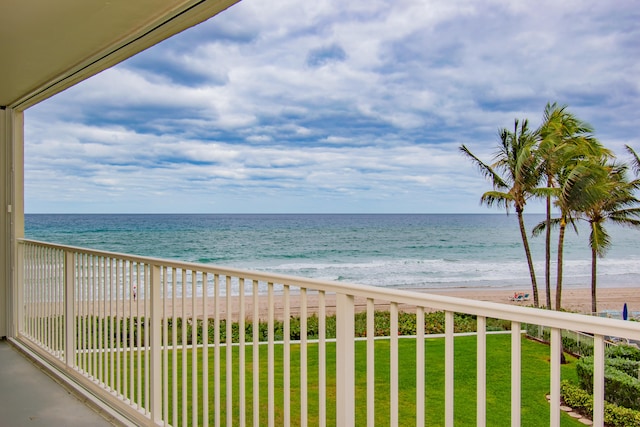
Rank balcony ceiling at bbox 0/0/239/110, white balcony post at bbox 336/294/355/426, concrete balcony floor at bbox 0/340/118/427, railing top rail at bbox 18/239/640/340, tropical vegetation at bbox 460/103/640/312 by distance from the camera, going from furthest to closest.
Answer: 1. tropical vegetation at bbox 460/103/640/312
2. concrete balcony floor at bbox 0/340/118/427
3. balcony ceiling at bbox 0/0/239/110
4. white balcony post at bbox 336/294/355/426
5. railing top rail at bbox 18/239/640/340

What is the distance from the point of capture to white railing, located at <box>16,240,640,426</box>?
3.76 feet

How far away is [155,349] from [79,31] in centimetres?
171

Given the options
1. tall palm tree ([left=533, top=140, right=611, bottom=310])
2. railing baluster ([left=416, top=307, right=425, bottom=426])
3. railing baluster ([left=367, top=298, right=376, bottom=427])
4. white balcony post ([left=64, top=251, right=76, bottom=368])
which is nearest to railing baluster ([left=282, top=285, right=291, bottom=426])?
railing baluster ([left=367, top=298, right=376, bottom=427])

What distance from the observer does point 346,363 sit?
1.54 m

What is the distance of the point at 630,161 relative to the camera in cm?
2294

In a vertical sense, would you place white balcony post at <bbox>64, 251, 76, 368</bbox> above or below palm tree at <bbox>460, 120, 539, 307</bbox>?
below

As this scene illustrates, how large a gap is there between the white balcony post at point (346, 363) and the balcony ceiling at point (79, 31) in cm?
153

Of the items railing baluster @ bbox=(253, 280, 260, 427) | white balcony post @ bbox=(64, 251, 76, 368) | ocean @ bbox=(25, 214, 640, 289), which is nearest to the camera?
railing baluster @ bbox=(253, 280, 260, 427)

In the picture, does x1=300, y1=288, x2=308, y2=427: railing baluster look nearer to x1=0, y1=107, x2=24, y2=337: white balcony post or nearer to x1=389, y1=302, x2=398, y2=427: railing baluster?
x1=389, y1=302, x2=398, y2=427: railing baluster

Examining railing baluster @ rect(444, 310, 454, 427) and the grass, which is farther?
the grass

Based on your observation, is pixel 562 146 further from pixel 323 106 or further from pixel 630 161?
pixel 323 106

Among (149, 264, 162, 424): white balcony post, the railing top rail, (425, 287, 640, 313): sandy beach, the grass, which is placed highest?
the railing top rail

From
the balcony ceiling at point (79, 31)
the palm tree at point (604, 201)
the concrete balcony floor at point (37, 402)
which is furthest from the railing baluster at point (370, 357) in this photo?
the palm tree at point (604, 201)

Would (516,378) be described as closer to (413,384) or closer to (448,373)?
(448,373)
